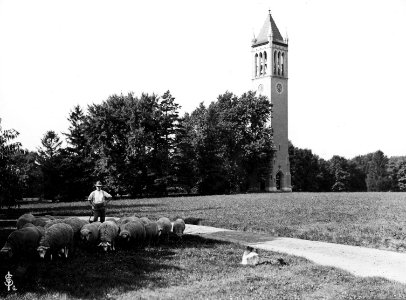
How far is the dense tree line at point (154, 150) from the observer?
60406 millimetres

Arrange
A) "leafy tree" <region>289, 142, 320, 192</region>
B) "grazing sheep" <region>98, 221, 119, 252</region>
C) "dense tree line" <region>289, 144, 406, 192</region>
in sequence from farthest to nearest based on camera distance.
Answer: "dense tree line" <region>289, 144, 406, 192</region>
"leafy tree" <region>289, 142, 320, 192</region>
"grazing sheep" <region>98, 221, 119, 252</region>

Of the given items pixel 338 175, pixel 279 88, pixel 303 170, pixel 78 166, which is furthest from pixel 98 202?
pixel 338 175

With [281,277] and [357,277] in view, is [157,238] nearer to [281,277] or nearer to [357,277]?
[281,277]

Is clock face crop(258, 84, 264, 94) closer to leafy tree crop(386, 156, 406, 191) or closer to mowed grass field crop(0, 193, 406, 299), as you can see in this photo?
leafy tree crop(386, 156, 406, 191)

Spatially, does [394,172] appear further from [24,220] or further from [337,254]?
[24,220]

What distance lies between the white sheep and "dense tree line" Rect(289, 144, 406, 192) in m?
92.7

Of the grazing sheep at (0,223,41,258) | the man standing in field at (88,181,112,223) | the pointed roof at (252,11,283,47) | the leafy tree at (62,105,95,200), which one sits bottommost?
the grazing sheep at (0,223,41,258)

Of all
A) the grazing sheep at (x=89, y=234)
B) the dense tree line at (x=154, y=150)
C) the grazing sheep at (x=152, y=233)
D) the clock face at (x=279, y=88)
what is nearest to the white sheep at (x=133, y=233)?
the grazing sheep at (x=152, y=233)

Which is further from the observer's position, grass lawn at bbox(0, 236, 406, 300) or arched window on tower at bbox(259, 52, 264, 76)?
arched window on tower at bbox(259, 52, 264, 76)

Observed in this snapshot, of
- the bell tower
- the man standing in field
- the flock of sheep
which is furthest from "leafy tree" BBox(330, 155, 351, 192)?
the man standing in field

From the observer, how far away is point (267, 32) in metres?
94.9

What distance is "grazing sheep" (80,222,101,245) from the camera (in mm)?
15664

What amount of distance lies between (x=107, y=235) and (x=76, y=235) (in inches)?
50.7

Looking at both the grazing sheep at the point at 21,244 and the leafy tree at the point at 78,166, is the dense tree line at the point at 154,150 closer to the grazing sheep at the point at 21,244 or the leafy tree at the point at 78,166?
the leafy tree at the point at 78,166
